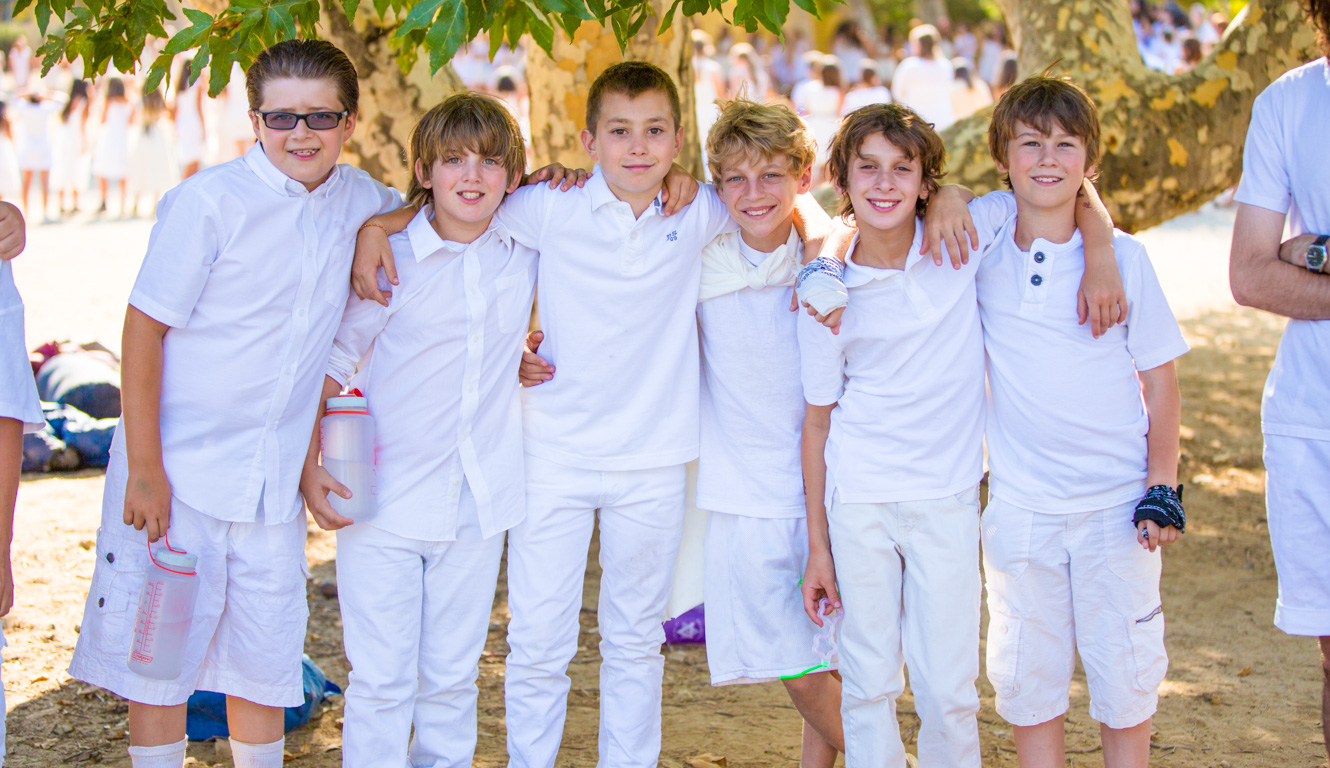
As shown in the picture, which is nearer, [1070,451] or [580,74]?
[1070,451]

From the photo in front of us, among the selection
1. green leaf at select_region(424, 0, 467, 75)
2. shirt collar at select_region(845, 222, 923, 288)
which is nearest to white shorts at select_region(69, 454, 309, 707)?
green leaf at select_region(424, 0, 467, 75)

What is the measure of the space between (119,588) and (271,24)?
4.53 ft

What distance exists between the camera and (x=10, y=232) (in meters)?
2.45

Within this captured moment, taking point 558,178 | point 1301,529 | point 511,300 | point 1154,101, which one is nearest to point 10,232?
point 511,300

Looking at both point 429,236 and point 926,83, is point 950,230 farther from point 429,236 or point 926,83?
point 926,83

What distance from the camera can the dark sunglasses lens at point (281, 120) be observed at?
9.23ft

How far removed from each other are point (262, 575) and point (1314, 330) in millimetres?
2555

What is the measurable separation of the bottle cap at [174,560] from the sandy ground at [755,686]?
1019 millimetres

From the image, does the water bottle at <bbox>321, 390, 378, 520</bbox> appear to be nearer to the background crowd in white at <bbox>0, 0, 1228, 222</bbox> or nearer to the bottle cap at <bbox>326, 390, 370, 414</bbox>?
the bottle cap at <bbox>326, 390, 370, 414</bbox>

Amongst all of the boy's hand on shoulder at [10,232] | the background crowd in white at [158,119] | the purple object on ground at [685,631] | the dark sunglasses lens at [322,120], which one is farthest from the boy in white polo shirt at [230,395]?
the background crowd in white at [158,119]

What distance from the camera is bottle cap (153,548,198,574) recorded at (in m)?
2.73

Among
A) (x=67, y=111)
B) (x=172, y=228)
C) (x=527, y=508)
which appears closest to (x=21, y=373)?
(x=172, y=228)

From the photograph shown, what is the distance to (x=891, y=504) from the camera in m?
2.88

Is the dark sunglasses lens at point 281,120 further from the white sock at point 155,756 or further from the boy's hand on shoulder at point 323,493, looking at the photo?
the white sock at point 155,756
